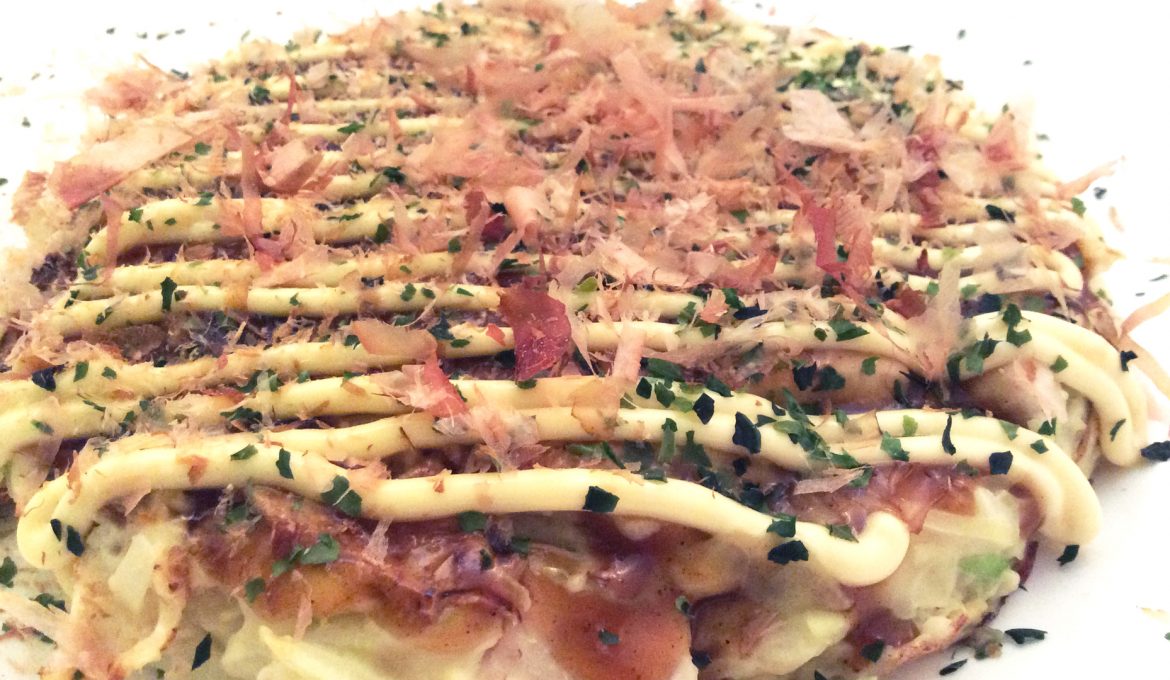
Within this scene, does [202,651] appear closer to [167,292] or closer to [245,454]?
[245,454]

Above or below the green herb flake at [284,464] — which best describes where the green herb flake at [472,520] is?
below

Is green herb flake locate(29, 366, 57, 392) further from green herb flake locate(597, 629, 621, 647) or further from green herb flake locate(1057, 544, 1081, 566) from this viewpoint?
green herb flake locate(1057, 544, 1081, 566)

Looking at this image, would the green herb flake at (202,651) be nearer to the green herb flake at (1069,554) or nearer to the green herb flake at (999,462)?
the green herb flake at (999,462)

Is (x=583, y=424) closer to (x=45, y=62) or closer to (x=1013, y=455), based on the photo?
(x=1013, y=455)

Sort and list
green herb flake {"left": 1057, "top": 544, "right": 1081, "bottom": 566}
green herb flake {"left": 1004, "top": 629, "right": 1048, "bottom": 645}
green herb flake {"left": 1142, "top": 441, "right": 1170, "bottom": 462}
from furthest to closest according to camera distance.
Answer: green herb flake {"left": 1142, "top": 441, "right": 1170, "bottom": 462} → green herb flake {"left": 1057, "top": 544, "right": 1081, "bottom": 566} → green herb flake {"left": 1004, "top": 629, "right": 1048, "bottom": 645}

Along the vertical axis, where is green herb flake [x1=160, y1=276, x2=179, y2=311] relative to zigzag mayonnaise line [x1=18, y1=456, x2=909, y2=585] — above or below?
above

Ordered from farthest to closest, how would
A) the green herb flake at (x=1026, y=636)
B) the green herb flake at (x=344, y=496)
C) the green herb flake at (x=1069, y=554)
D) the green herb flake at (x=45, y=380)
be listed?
the green herb flake at (x=1069, y=554) < the green herb flake at (x=1026, y=636) < the green herb flake at (x=45, y=380) < the green herb flake at (x=344, y=496)

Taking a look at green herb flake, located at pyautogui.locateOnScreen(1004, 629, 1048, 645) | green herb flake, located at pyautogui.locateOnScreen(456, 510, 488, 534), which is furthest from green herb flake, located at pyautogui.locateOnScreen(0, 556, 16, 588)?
green herb flake, located at pyautogui.locateOnScreen(1004, 629, 1048, 645)

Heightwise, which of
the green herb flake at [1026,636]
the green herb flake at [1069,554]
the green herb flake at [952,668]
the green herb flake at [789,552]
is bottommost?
the green herb flake at [952,668]

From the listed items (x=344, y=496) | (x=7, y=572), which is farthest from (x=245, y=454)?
(x=7, y=572)

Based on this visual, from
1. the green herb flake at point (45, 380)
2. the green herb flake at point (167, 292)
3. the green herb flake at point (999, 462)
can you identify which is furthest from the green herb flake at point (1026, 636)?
the green herb flake at point (45, 380)
